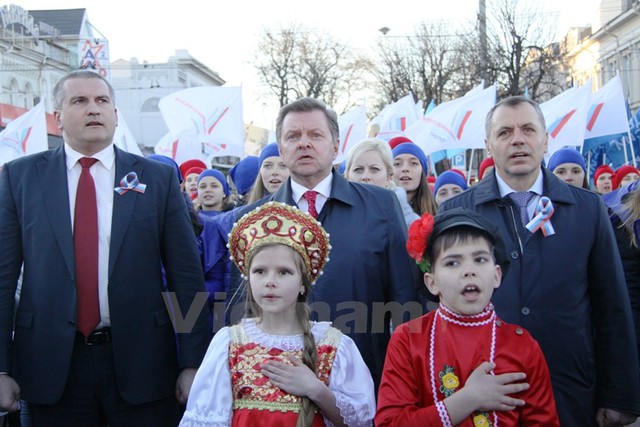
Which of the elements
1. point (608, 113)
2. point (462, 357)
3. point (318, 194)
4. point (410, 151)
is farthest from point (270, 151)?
point (608, 113)

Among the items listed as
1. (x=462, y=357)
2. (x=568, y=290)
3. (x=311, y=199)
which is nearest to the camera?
(x=462, y=357)

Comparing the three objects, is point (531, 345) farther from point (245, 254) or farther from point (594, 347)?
point (245, 254)

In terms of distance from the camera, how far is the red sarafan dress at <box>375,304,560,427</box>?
2846 mm

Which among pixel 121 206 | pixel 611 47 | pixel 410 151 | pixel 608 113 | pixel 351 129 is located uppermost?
pixel 611 47

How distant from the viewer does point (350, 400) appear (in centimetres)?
299

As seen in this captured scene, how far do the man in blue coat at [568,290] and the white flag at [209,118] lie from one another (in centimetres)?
881

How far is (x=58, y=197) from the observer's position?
3.48 metres

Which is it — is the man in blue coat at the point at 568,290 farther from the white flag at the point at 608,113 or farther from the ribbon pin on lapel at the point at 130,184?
the white flag at the point at 608,113

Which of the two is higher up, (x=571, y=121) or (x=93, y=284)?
(x=571, y=121)

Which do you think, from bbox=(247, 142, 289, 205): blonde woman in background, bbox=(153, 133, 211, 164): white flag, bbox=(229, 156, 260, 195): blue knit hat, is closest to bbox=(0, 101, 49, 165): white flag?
bbox=(153, 133, 211, 164): white flag

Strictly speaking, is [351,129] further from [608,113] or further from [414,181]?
[414,181]

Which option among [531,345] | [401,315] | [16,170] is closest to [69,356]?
[16,170]

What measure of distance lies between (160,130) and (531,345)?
223 ft

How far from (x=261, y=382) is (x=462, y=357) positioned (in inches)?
33.1
